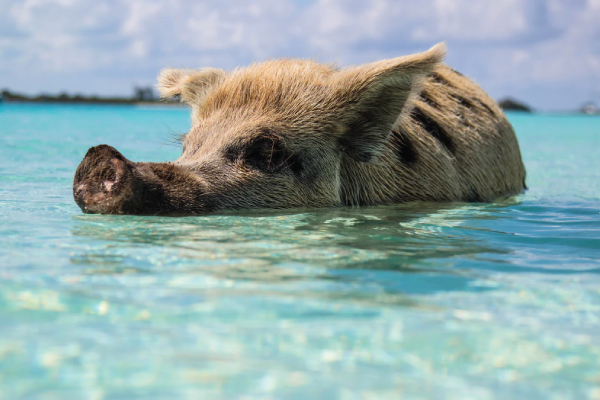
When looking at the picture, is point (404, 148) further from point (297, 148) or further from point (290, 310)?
point (290, 310)

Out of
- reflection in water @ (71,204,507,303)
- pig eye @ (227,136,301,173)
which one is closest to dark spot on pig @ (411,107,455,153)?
reflection in water @ (71,204,507,303)

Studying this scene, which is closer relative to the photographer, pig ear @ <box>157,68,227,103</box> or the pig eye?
the pig eye

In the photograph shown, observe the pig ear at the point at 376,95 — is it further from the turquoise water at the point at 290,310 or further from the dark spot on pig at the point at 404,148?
the turquoise water at the point at 290,310

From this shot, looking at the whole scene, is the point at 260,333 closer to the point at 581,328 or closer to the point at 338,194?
the point at 581,328

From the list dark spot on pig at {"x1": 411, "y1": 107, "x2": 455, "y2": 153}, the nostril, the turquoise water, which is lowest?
the turquoise water

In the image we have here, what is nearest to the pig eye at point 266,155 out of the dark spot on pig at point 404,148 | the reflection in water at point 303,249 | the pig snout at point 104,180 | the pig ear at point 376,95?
the reflection in water at point 303,249

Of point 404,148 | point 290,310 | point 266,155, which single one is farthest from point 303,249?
point 404,148

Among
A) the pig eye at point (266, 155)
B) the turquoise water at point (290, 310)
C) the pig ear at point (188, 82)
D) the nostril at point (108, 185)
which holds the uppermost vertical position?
the pig ear at point (188, 82)

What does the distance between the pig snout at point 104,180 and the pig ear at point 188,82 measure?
2065 mm

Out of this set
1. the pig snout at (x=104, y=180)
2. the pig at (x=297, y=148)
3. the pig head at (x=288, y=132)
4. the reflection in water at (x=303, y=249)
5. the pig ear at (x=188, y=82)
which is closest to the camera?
the reflection in water at (x=303, y=249)

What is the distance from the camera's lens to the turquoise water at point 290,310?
7.80ft

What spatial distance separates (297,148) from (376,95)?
89cm

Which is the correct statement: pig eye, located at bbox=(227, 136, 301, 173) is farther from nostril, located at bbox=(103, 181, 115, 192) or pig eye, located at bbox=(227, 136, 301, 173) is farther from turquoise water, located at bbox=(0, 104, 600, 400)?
nostril, located at bbox=(103, 181, 115, 192)

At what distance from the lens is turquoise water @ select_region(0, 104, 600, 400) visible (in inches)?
93.7
